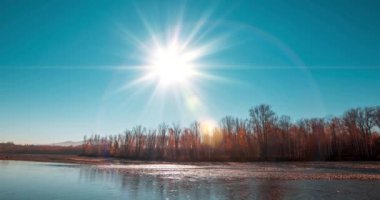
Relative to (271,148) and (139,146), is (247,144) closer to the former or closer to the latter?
(271,148)

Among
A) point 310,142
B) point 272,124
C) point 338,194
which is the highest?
point 272,124

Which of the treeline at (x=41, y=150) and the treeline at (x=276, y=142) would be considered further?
the treeline at (x=41, y=150)

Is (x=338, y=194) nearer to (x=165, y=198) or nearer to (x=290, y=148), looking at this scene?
(x=165, y=198)

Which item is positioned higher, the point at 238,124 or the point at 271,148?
the point at 238,124

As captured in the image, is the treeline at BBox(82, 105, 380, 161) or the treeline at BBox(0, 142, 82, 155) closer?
the treeline at BBox(82, 105, 380, 161)

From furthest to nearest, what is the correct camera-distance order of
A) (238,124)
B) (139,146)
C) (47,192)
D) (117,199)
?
1. (139,146)
2. (238,124)
3. (47,192)
4. (117,199)

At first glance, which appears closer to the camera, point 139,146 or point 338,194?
point 338,194

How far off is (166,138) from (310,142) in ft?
165

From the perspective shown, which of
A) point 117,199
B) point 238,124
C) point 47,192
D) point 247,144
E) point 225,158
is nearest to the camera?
point 117,199

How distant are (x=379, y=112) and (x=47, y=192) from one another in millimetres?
92128

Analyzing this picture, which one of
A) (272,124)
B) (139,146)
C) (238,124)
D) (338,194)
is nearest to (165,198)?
(338,194)

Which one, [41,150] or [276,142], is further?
[41,150]

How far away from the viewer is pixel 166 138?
10619cm

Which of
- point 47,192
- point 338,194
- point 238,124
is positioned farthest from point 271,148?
point 47,192
